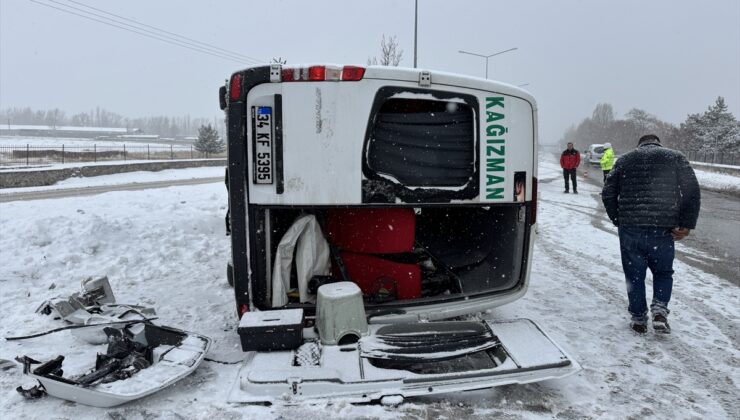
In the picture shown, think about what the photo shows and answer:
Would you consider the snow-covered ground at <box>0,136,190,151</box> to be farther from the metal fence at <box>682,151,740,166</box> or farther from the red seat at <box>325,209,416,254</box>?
the metal fence at <box>682,151,740,166</box>

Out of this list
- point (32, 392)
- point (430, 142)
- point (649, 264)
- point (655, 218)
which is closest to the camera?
point (32, 392)

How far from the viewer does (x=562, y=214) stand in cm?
1228

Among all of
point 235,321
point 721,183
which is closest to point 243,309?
point 235,321

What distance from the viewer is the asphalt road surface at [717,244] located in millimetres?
7066

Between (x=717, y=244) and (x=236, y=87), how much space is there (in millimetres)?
9361

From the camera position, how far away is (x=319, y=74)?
136 inches

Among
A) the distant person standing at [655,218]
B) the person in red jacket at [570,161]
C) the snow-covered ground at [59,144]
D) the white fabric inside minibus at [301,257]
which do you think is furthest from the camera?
the snow-covered ground at [59,144]

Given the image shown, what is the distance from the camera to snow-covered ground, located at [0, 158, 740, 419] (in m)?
3.02

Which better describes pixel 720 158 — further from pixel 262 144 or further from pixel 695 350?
pixel 262 144

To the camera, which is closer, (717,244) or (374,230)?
(374,230)

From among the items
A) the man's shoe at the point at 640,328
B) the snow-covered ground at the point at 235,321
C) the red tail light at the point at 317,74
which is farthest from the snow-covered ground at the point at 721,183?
the red tail light at the point at 317,74

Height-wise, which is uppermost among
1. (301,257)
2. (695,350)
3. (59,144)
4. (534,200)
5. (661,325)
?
(59,144)

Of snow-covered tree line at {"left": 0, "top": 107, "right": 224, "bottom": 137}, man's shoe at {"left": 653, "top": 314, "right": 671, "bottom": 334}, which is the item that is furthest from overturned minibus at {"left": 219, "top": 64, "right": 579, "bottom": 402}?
snow-covered tree line at {"left": 0, "top": 107, "right": 224, "bottom": 137}

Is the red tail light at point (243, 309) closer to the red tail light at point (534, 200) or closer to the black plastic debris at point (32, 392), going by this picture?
the black plastic debris at point (32, 392)
